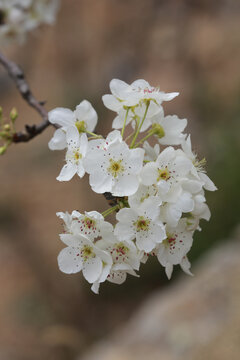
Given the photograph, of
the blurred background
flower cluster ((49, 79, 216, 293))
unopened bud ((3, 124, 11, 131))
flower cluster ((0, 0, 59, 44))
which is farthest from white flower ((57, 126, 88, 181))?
the blurred background

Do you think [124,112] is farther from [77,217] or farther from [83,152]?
[77,217]

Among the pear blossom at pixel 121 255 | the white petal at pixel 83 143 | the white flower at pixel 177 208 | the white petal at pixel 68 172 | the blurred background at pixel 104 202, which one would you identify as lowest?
the blurred background at pixel 104 202

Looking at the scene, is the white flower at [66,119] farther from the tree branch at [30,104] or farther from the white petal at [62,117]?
the tree branch at [30,104]

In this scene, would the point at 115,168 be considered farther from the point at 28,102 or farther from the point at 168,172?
the point at 28,102

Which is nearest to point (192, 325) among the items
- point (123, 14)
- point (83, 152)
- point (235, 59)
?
point (83, 152)

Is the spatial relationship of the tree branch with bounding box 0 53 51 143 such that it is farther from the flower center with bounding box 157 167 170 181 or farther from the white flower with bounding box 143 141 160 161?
the flower center with bounding box 157 167 170 181

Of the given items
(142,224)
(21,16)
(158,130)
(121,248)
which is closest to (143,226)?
(142,224)

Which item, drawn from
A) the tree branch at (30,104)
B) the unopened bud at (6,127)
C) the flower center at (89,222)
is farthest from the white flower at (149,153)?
the unopened bud at (6,127)
